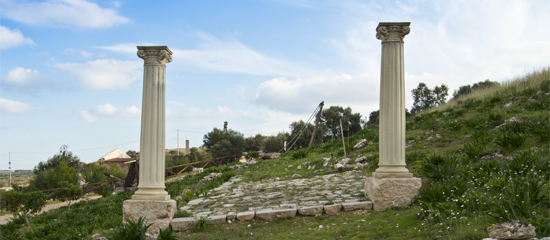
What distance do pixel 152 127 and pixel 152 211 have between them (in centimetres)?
150

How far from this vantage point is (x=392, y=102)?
6191 mm

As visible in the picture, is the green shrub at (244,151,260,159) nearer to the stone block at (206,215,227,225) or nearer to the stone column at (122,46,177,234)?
the stone column at (122,46,177,234)

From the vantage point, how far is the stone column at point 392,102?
618 cm

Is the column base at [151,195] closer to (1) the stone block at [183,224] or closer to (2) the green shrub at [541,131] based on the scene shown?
(1) the stone block at [183,224]

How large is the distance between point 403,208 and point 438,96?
32188mm

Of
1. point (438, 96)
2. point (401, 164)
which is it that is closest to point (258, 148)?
point (438, 96)

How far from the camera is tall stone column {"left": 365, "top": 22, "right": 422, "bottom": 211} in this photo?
5922 mm

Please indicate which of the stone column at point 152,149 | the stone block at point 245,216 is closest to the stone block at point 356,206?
the stone block at point 245,216

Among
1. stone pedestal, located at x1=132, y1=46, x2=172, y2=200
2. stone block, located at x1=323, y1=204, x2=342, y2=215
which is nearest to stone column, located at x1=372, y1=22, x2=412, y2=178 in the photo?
stone block, located at x1=323, y1=204, x2=342, y2=215

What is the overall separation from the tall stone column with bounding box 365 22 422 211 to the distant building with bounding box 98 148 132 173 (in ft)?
117

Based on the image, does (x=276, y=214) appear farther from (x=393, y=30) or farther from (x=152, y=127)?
(x=393, y=30)

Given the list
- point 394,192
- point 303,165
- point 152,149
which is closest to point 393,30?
point 394,192

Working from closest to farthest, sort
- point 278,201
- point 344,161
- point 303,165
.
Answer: point 278,201
point 344,161
point 303,165

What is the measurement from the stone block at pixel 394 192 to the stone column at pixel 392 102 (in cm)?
16
